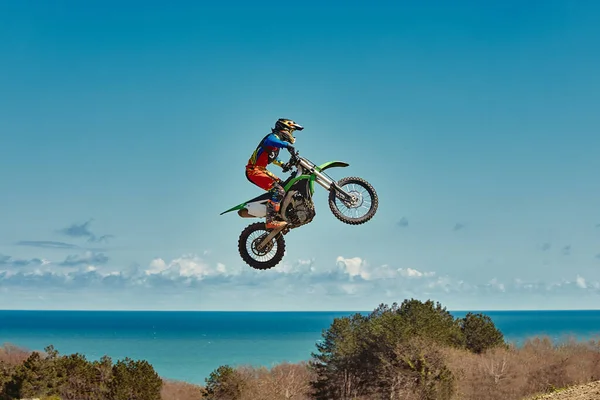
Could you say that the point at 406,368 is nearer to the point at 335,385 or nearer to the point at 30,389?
the point at 335,385

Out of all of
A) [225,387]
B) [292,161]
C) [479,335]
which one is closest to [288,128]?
[292,161]

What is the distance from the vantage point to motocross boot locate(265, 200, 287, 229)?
1702cm

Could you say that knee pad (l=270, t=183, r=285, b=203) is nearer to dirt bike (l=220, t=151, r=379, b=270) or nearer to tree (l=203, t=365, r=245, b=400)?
dirt bike (l=220, t=151, r=379, b=270)

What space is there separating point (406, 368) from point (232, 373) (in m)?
21.8

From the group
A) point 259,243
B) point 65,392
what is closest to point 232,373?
point 65,392

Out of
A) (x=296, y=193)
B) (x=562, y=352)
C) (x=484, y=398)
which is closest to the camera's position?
(x=296, y=193)

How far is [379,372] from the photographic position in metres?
88.6

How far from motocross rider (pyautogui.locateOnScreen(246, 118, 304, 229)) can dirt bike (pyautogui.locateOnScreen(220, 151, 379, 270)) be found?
13cm

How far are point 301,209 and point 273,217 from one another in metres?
0.73

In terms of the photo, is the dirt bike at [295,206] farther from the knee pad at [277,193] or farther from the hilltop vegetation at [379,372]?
the hilltop vegetation at [379,372]

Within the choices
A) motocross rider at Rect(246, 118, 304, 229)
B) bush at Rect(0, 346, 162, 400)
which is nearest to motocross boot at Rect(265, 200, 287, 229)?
motocross rider at Rect(246, 118, 304, 229)

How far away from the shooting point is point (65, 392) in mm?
86562

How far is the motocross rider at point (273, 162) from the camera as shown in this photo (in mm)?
16656

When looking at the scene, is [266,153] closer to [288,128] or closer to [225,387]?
[288,128]
